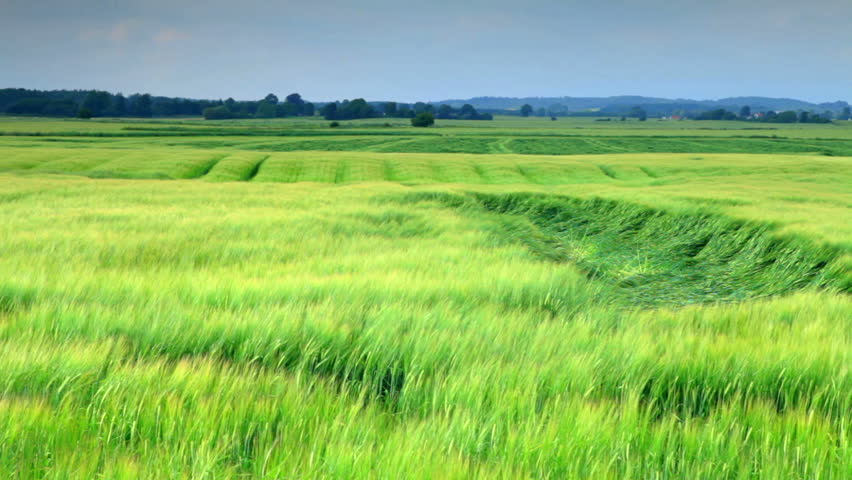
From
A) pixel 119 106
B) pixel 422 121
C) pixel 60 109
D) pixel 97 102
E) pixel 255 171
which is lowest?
pixel 255 171

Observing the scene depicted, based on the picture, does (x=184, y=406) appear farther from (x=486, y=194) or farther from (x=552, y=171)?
(x=552, y=171)

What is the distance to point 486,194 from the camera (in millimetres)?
21594

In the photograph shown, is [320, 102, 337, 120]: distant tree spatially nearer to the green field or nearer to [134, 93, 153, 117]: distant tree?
[134, 93, 153, 117]: distant tree

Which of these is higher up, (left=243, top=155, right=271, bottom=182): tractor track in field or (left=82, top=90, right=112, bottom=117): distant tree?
(left=82, top=90, right=112, bottom=117): distant tree

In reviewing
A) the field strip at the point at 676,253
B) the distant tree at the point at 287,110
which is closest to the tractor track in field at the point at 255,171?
the field strip at the point at 676,253

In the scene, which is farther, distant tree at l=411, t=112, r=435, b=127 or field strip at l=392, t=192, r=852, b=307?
distant tree at l=411, t=112, r=435, b=127

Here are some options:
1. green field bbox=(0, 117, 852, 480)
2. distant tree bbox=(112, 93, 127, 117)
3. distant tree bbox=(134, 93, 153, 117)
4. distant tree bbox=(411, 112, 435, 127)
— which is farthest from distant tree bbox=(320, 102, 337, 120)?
green field bbox=(0, 117, 852, 480)

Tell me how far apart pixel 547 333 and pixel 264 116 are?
182 metres

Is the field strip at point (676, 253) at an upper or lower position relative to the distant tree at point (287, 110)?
lower

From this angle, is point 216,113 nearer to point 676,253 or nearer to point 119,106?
point 119,106

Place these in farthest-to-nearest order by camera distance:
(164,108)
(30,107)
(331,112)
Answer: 1. (164,108)
2. (331,112)
3. (30,107)

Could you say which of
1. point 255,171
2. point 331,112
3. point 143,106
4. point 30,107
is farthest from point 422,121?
point 30,107

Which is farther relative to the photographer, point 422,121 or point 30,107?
point 30,107

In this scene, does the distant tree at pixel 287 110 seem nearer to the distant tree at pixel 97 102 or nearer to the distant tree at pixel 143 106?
the distant tree at pixel 143 106
